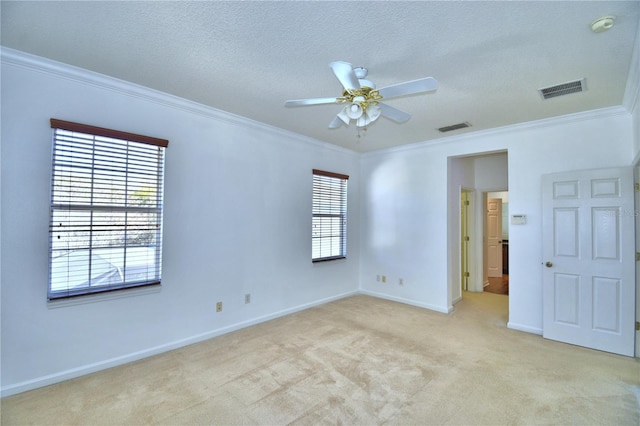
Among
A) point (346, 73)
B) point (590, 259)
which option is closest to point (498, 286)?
point (590, 259)

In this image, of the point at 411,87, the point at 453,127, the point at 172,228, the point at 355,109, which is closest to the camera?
the point at 411,87

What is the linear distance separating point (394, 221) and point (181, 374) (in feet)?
12.6

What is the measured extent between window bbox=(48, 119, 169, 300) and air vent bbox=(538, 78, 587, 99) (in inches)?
154

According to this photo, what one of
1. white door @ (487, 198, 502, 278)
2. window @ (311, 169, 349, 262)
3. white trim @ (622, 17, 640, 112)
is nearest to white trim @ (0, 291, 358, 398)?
window @ (311, 169, 349, 262)

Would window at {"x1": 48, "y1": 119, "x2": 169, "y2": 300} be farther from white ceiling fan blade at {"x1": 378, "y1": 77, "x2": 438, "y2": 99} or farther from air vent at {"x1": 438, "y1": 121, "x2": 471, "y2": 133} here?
air vent at {"x1": 438, "y1": 121, "x2": 471, "y2": 133}

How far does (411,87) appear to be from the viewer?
82.5 inches

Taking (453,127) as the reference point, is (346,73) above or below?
below

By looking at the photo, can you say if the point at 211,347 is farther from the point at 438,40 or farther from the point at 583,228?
the point at 583,228

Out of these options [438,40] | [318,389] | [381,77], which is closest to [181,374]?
[318,389]

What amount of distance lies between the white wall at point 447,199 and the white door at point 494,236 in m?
2.67

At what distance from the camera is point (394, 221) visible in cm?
519

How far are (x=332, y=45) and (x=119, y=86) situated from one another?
6.92 feet

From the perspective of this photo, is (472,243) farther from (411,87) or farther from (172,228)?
(172,228)

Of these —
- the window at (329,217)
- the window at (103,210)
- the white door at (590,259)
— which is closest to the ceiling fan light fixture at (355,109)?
the window at (103,210)
